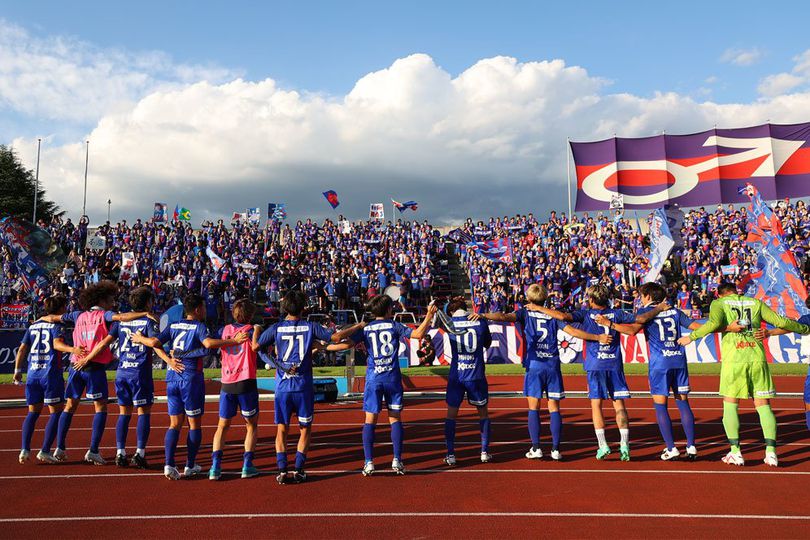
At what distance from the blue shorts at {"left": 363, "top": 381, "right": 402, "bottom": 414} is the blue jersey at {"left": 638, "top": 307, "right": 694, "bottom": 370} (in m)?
3.51

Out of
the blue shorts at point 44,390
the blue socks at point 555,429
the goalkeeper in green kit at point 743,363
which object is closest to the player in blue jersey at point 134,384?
the blue shorts at point 44,390

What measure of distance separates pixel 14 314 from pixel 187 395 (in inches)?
788

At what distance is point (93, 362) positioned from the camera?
24.7ft

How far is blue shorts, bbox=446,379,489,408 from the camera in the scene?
24.0 ft

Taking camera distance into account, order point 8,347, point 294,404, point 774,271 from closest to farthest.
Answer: point 294,404, point 774,271, point 8,347

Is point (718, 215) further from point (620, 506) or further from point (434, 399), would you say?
point (620, 506)

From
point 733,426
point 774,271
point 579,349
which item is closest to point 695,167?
point 774,271

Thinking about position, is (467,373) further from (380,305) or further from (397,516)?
(397,516)

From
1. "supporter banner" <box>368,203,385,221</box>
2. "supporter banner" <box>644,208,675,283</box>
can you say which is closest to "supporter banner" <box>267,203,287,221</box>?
"supporter banner" <box>368,203,385,221</box>

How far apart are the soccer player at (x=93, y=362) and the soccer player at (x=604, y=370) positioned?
20.4 ft

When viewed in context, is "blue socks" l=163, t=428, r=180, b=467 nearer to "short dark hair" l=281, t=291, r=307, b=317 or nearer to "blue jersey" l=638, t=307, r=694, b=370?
"short dark hair" l=281, t=291, r=307, b=317

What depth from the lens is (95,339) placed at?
24.7ft

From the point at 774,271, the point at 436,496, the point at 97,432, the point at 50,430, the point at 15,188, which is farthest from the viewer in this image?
the point at 15,188

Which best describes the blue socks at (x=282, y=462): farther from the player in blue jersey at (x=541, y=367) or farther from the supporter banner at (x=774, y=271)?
the supporter banner at (x=774, y=271)
